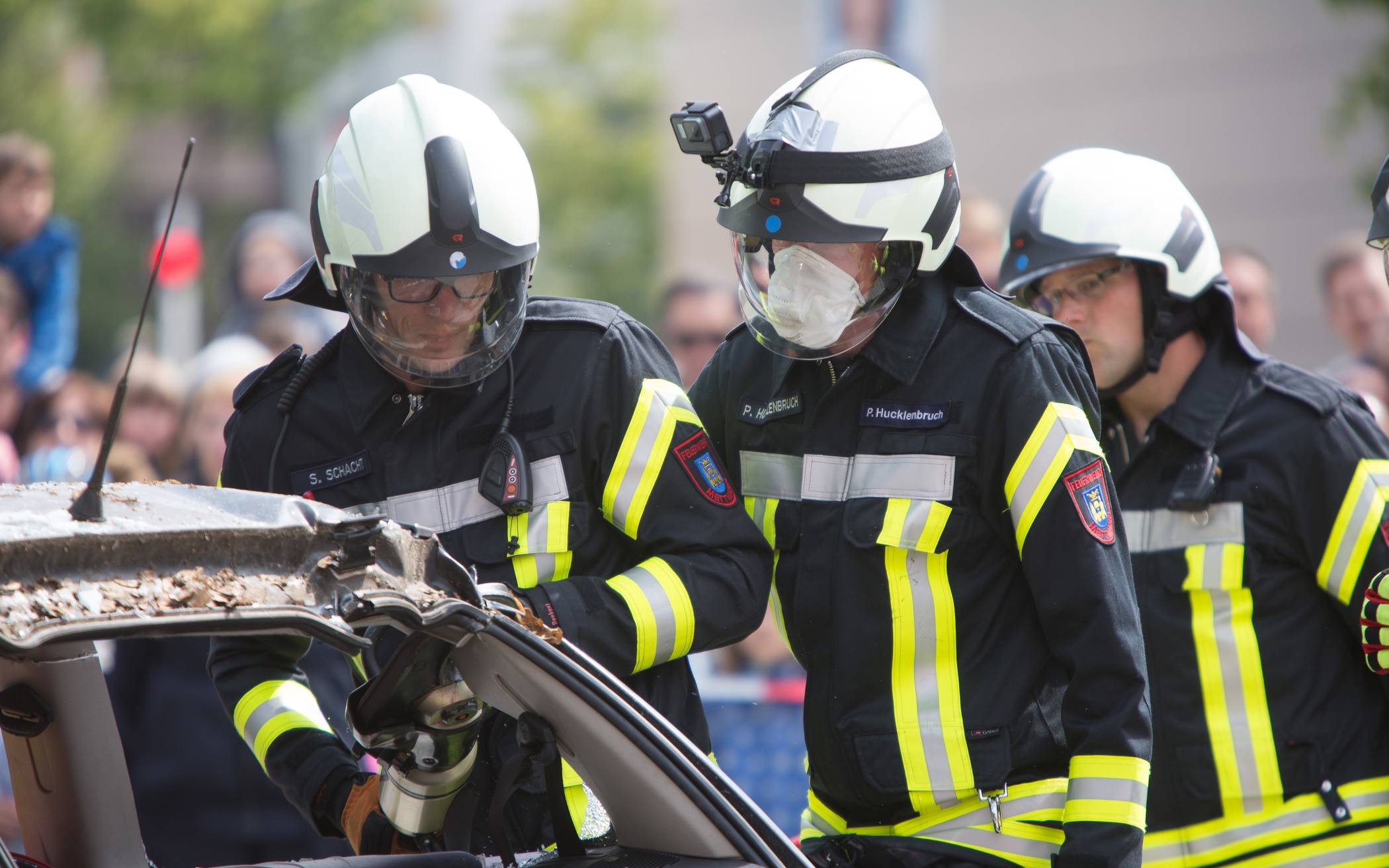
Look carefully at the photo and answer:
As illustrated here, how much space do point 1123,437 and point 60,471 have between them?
429 cm

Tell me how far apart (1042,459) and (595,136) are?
45.8 metres

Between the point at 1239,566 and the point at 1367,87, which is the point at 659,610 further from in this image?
the point at 1367,87

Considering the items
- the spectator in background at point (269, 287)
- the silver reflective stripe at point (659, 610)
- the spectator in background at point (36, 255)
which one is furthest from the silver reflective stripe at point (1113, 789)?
the spectator in background at point (36, 255)

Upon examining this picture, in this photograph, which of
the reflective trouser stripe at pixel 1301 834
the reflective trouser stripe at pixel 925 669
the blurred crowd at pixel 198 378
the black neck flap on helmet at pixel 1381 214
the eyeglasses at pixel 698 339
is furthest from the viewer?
the eyeglasses at pixel 698 339

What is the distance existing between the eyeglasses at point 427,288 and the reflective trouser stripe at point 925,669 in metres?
0.87

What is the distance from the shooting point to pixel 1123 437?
377 cm

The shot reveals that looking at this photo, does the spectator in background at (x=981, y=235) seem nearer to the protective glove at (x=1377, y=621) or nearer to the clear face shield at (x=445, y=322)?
the protective glove at (x=1377, y=621)

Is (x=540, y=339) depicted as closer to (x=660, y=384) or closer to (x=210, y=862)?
(x=660, y=384)

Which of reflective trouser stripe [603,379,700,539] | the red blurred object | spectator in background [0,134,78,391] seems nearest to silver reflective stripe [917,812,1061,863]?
reflective trouser stripe [603,379,700,539]

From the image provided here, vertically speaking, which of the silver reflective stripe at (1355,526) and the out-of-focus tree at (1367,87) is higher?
the out-of-focus tree at (1367,87)

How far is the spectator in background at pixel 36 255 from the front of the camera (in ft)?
24.6

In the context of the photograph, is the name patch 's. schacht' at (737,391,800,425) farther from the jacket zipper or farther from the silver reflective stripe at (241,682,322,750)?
the silver reflective stripe at (241,682,322,750)

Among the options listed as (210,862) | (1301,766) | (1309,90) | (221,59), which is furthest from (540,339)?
(221,59)

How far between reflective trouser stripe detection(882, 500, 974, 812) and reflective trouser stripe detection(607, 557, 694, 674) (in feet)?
1.31
